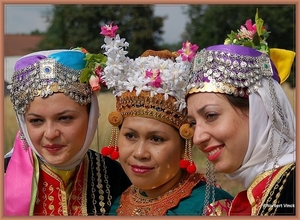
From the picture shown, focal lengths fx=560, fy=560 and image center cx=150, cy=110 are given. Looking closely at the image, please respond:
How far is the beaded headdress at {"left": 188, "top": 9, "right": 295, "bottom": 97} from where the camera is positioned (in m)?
3.47

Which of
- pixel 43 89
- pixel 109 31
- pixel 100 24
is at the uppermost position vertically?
pixel 100 24

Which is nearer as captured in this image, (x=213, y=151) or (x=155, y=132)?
(x=213, y=151)

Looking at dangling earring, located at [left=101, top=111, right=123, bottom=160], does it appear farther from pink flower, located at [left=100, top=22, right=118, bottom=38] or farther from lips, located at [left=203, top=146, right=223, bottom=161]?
lips, located at [left=203, top=146, right=223, bottom=161]

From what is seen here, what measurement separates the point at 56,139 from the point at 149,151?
70 cm

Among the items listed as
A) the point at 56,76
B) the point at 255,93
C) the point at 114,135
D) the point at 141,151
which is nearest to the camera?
the point at 255,93

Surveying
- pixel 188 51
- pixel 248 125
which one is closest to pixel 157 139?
pixel 188 51

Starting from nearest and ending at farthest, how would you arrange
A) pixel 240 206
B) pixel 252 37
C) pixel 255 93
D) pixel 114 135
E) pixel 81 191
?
1. pixel 255 93
2. pixel 240 206
3. pixel 252 37
4. pixel 114 135
5. pixel 81 191

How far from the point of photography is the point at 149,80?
4020 millimetres

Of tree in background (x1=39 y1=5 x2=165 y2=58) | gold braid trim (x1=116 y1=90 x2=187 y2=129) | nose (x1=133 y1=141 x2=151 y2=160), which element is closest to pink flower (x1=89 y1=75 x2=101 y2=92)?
gold braid trim (x1=116 y1=90 x2=187 y2=129)

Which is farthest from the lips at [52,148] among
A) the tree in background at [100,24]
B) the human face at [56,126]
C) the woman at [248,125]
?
the tree in background at [100,24]

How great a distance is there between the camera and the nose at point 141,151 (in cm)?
395

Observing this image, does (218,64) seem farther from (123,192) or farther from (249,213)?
(123,192)

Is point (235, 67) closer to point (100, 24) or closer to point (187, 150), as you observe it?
point (187, 150)

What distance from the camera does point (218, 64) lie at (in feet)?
11.6
